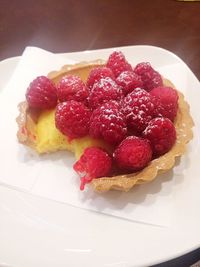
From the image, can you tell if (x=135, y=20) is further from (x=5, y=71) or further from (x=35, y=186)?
(x=35, y=186)

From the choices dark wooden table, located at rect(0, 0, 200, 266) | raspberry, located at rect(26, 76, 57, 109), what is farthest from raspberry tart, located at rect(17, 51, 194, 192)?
dark wooden table, located at rect(0, 0, 200, 266)

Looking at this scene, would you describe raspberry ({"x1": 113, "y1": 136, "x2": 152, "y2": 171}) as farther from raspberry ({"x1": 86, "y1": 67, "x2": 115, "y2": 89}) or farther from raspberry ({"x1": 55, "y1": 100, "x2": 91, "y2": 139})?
raspberry ({"x1": 86, "y1": 67, "x2": 115, "y2": 89})

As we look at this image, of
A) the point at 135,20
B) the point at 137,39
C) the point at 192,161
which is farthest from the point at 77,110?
the point at 135,20

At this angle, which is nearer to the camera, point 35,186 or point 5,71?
point 35,186

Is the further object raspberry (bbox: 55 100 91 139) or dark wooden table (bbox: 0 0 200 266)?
dark wooden table (bbox: 0 0 200 266)

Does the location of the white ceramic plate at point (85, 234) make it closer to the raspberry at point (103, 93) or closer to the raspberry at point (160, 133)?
the raspberry at point (160, 133)

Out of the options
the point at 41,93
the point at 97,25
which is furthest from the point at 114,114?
the point at 97,25

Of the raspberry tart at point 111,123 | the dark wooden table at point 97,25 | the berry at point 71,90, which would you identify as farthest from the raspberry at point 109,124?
the dark wooden table at point 97,25
